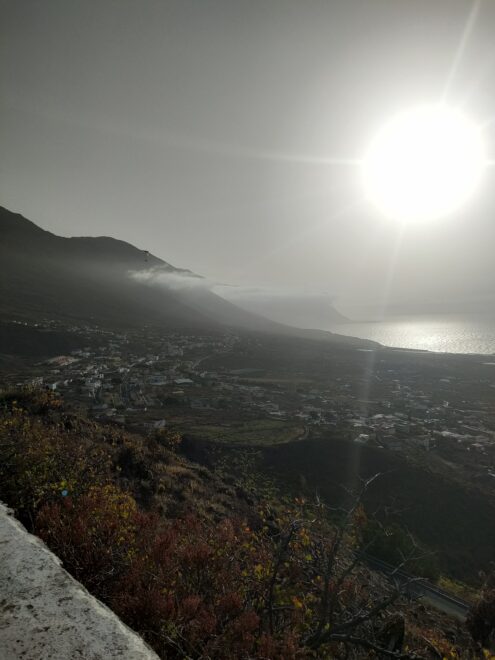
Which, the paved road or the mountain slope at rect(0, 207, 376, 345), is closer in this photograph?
the paved road

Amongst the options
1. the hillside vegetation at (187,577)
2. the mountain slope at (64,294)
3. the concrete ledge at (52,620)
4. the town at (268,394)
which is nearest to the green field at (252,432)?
the town at (268,394)

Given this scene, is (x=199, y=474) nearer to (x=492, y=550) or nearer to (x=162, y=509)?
(x=162, y=509)

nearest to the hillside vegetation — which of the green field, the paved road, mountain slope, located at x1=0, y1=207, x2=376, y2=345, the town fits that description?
the paved road

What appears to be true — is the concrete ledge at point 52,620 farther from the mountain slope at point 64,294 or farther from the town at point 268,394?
the mountain slope at point 64,294

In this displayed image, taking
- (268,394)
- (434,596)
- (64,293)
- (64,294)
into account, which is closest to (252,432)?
(268,394)

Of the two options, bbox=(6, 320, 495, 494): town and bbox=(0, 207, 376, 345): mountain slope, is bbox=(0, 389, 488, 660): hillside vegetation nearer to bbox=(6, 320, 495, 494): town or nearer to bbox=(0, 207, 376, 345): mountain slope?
bbox=(6, 320, 495, 494): town

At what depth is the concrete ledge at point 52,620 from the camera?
2264mm

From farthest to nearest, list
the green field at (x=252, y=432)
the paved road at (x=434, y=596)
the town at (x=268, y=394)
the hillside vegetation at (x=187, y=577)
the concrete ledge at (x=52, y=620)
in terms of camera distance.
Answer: the town at (x=268, y=394) → the green field at (x=252, y=432) → the paved road at (x=434, y=596) → the hillside vegetation at (x=187, y=577) → the concrete ledge at (x=52, y=620)

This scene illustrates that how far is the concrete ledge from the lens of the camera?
226cm

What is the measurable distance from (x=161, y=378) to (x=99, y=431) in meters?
52.1

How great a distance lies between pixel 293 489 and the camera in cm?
2920

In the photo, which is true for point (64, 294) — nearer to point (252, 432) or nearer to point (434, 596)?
point (252, 432)

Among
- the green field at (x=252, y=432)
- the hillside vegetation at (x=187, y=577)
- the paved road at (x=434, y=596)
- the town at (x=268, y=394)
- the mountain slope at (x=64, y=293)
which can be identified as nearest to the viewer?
the hillside vegetation at (x=187, y=577)

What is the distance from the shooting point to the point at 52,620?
8.20ft
